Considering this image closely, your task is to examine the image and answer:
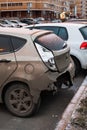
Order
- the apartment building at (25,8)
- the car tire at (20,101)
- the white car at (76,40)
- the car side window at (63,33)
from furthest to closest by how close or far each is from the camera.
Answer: the apartment building at (25,8), the car side window at (63,33), the white car at (76,40), the car tire at (20,101)

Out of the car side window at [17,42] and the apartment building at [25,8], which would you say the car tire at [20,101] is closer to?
the car side window at [17,42]

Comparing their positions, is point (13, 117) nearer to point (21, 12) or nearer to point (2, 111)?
point (2, 111)

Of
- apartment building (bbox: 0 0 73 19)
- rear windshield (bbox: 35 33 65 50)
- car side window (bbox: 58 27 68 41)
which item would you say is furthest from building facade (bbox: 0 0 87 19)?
rear windshield (bbox: 35 33 65 50)

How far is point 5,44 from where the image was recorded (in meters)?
6.89

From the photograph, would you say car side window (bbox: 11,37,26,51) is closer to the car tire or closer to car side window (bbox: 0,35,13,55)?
car side window (bbox: 0,35,13,55)

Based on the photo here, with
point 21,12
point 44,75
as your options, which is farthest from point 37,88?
point 21,12

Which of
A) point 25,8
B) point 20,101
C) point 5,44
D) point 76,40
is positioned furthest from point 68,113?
point 25,8

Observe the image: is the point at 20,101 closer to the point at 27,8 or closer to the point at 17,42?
the point at 17,42

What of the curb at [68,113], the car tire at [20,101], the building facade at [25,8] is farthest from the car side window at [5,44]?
the building facade at [25,8]

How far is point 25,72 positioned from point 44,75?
0.35 m

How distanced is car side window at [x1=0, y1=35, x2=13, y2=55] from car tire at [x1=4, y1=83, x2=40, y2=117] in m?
0.66

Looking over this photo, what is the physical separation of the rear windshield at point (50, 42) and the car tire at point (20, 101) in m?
0.89

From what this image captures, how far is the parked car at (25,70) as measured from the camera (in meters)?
6.54

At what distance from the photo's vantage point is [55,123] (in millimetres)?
6344
